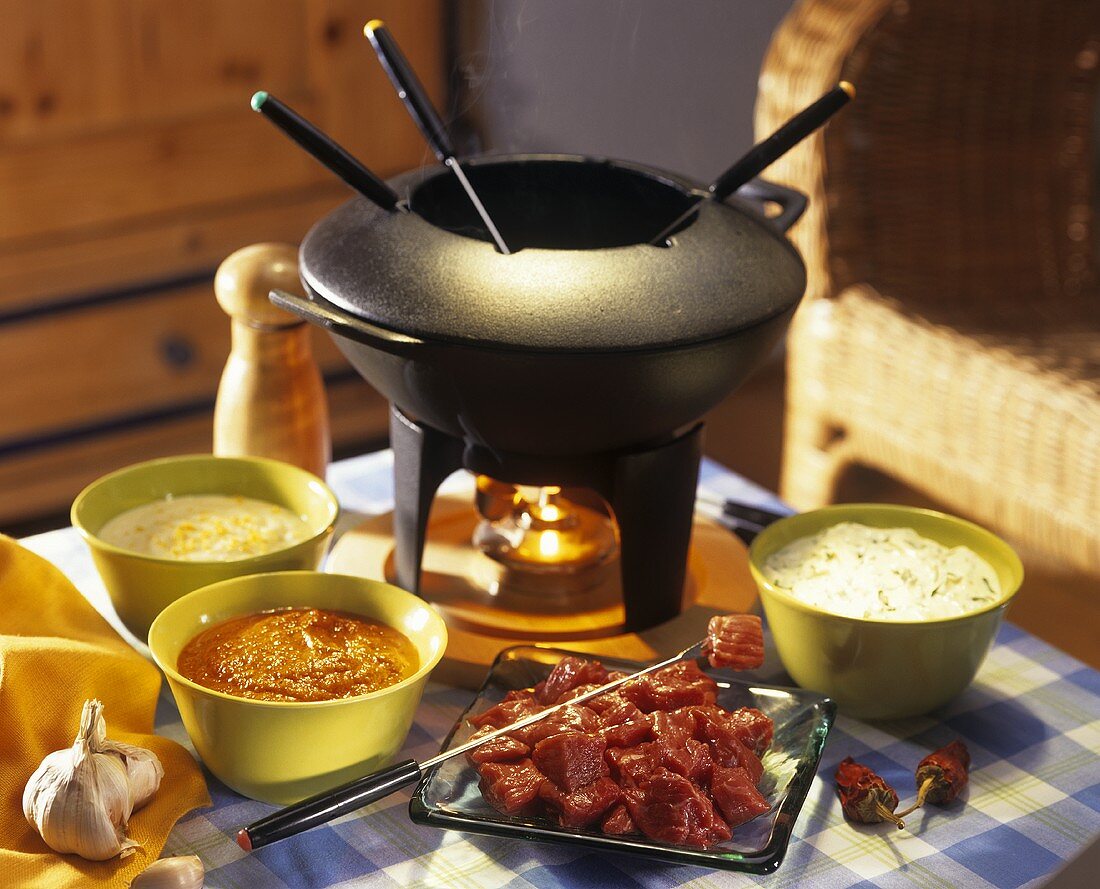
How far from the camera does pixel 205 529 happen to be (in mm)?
1331

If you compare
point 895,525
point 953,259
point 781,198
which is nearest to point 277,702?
point 895,525

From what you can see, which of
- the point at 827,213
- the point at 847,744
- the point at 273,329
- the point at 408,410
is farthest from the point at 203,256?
the point at 847,744

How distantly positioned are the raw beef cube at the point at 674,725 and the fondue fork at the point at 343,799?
0.27ft

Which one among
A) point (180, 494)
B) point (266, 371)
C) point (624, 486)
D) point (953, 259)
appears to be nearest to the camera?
point (624, 486)

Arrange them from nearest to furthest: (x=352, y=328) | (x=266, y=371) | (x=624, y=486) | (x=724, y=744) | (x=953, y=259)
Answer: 1. (x=724, y=744)
2. (x=352, y=328)
3. (x=624, y=486)
4. (x=266, y=371)
5. (x=953, y=259)

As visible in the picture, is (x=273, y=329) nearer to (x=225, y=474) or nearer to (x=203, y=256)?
(x=225, y=474)

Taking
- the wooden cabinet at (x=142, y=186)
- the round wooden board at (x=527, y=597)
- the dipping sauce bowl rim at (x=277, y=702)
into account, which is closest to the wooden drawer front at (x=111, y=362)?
the wooden cabinet at (x=142, y=186)

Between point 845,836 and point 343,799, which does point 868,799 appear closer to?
point 845,836

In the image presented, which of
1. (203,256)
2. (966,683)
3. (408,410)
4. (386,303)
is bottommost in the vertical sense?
(203,256)

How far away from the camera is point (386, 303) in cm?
120

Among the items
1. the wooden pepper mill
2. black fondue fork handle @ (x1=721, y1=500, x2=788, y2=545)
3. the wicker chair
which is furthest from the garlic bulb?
the wicker chair

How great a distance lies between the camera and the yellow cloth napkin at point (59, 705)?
1.01 m

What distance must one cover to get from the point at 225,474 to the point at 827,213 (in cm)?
128

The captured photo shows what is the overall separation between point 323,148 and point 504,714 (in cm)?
53
